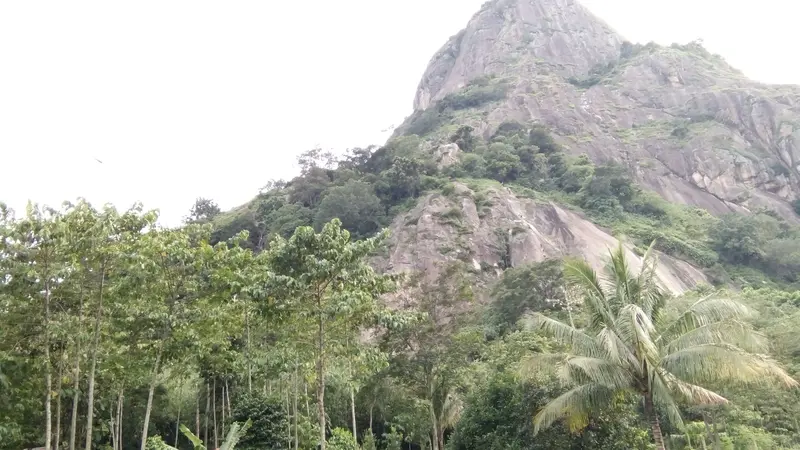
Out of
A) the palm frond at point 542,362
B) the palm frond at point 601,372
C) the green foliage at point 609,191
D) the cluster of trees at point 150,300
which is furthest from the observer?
the green foliage at point 609,191

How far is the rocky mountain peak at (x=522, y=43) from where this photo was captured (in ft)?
303

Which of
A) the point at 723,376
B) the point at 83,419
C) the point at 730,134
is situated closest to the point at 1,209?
the point at 83,419

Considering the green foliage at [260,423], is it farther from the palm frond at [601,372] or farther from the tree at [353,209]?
the tree at [353,209]

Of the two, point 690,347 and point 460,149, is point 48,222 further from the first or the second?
point 460,149

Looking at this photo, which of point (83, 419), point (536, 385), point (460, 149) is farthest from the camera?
point (460, 149)

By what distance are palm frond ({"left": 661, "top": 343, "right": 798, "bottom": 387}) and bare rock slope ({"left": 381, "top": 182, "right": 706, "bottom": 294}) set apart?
26.0 metres

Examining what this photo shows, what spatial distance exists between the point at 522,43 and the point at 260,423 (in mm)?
90568

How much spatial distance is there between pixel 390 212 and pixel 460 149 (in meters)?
15.6

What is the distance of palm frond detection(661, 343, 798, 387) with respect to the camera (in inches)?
403

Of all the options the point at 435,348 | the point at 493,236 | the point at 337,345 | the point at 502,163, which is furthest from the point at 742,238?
the point at 337,345

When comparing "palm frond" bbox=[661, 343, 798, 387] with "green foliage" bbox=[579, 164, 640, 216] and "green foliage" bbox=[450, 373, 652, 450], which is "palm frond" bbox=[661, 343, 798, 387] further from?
"green foliage" bbox=[579, 164, 640, 216]

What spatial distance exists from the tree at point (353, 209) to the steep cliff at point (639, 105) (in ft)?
76.5

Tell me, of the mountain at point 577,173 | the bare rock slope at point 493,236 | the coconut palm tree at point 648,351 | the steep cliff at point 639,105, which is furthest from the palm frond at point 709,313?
the steep cliff at point 639,105

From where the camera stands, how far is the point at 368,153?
183 feet
